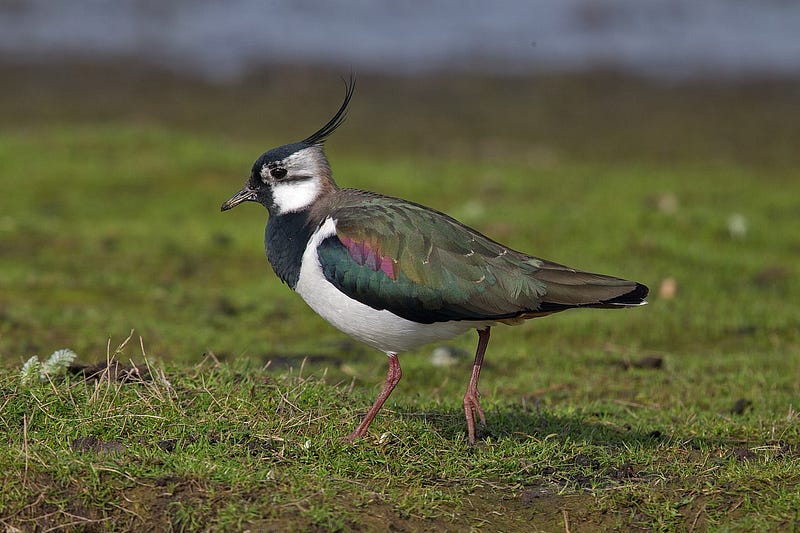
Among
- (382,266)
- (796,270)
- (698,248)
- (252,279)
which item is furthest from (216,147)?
(382,266)

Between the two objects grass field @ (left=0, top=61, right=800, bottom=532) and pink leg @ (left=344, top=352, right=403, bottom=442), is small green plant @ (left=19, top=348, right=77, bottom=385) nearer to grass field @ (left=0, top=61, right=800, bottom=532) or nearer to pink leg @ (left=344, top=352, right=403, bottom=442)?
grass field @ (left=0, top=61, right=800, bottom=532)

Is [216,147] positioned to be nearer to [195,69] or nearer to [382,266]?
[195,69]

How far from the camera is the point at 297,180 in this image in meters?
5.90

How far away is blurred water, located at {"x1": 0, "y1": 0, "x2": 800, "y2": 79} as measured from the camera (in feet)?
61.0

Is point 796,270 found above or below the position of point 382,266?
below

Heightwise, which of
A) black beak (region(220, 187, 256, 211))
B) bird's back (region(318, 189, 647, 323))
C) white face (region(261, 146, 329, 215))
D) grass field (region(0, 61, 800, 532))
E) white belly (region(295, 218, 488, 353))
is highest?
white face (region(261, 146, 329, 215))

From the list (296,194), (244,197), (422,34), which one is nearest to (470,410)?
(296,194)

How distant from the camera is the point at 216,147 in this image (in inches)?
521

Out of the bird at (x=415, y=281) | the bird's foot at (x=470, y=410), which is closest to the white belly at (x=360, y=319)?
the bird at (x=415, y=281)

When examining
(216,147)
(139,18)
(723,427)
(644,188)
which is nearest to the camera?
(723,427)

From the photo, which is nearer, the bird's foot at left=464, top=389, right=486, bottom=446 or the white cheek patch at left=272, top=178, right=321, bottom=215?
the bird's foot at left=464, top=389, right=486, bottom=446

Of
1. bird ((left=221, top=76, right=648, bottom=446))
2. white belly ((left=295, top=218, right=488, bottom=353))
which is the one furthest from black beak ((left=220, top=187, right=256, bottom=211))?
white belly ((left=295, top=218, right=488, bottom=353))

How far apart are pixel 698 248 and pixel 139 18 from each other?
13009 mm

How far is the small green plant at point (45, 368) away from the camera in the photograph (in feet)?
18.1
